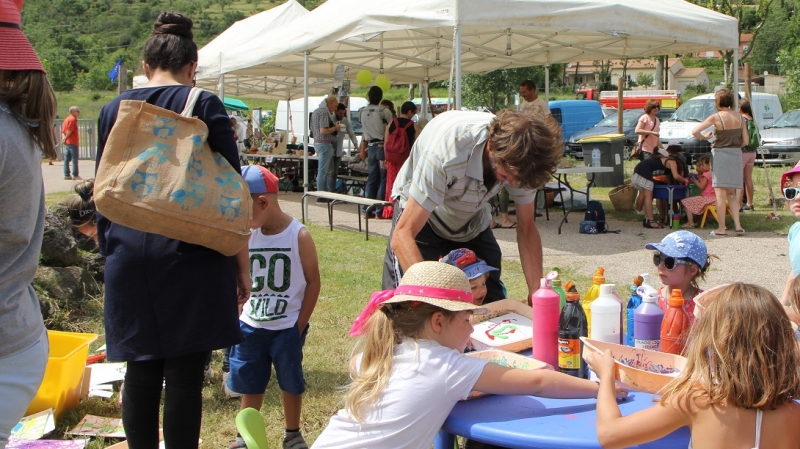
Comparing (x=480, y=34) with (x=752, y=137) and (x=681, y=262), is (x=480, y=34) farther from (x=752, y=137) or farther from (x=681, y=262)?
(x=681, y=262)

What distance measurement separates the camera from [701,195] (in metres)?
10.3

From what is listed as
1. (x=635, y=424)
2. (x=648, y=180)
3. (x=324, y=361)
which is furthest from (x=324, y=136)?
(x=635, y=424)

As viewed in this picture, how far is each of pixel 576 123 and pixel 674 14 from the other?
16.5 m

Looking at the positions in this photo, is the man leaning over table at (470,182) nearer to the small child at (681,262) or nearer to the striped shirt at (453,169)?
the striped shirt at (453,169)

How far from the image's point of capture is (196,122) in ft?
8.12

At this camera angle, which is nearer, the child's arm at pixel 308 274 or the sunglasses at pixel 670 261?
the sunglasses at pixel 670 261

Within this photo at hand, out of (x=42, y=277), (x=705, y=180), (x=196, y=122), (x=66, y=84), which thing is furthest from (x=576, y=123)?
(x=66, y=84)

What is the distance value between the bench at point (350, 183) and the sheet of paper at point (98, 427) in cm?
939

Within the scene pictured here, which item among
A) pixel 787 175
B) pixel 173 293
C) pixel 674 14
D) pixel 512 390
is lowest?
pixel 512 390


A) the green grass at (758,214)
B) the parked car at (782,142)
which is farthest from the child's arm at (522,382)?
the parked car at (782,142)

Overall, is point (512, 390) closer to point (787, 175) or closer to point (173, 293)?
point (173, 293)

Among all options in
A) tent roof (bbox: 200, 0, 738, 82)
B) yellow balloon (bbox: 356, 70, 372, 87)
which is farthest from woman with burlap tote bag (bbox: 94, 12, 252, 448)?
yellow balloon (bbox: 356, 70, 372, 87)

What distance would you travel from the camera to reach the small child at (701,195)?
9.80m

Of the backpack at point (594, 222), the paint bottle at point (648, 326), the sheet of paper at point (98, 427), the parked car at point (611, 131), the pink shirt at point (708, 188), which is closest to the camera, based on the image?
the paint bottle at point (648, 326)
